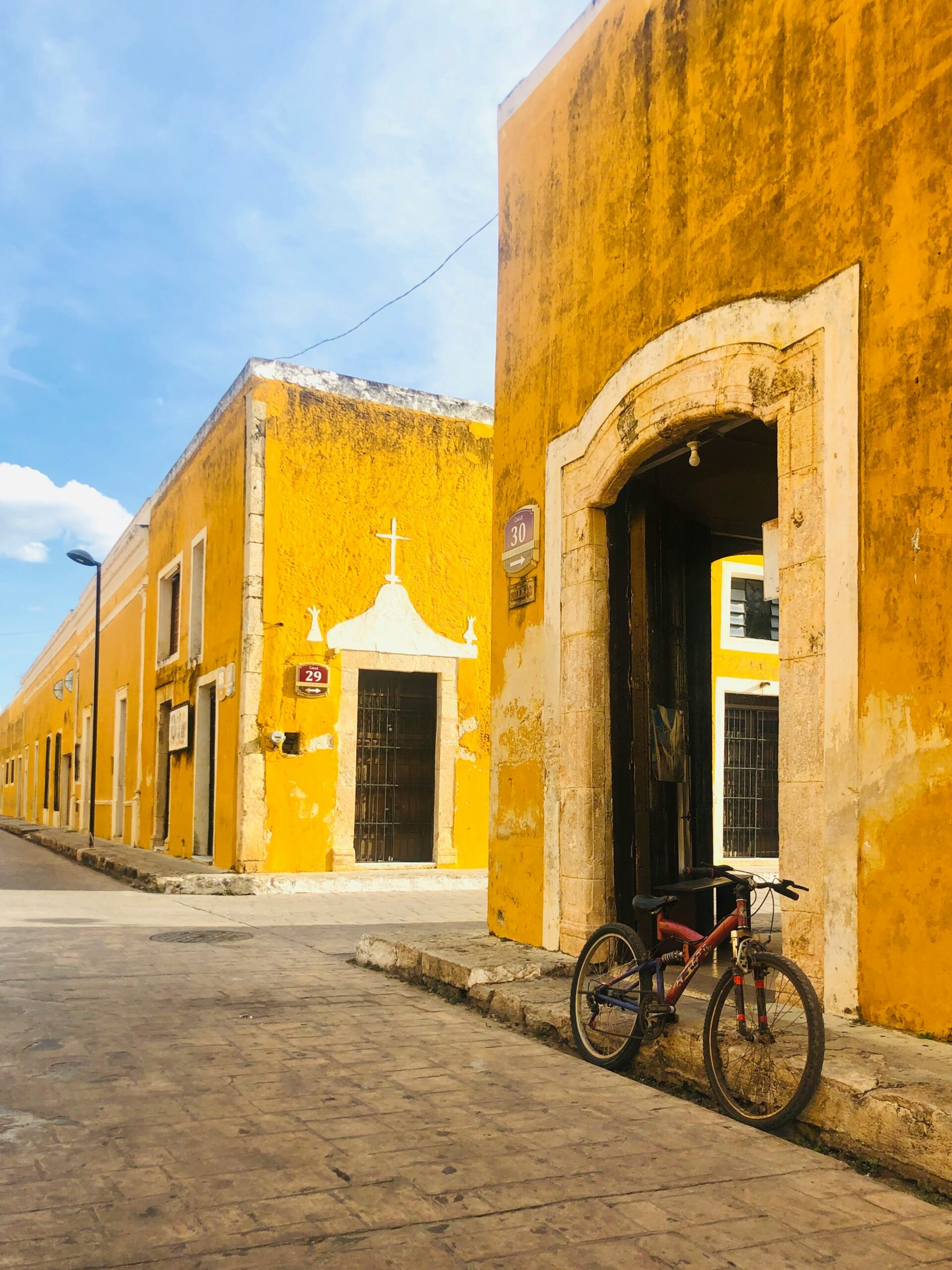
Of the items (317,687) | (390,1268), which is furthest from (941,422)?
(317,687)

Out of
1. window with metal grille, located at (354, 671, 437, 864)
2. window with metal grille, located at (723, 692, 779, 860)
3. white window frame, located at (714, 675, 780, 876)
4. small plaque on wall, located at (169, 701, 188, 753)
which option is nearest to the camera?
window with metal grille, located at (354, 671, 437, 864)

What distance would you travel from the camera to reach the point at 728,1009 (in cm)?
428

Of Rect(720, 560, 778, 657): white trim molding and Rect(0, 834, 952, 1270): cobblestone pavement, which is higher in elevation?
Rect(720, 560, 778, 657): white trim molding

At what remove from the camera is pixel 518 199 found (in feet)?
26.3

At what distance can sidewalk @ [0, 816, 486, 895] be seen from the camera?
12.9m

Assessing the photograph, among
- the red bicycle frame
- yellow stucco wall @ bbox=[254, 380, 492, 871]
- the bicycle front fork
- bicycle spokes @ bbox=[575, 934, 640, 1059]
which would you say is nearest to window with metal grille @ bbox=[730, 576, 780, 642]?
yellow stucco wall @ bbox=[254, 380, 492, 871]

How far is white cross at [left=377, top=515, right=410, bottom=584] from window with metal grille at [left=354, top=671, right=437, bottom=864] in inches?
47.6

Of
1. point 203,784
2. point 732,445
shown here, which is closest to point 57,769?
point 203,784

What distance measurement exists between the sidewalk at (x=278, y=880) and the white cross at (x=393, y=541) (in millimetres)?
3622

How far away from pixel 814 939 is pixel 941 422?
2.11 meters

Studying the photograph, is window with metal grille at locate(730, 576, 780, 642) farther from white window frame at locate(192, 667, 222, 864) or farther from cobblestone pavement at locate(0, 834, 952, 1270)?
cobblestone pavement at locate(0, 834, 952, 1270)

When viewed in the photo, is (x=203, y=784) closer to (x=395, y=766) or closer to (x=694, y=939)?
(x=395, y=766)

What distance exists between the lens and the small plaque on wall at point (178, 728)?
16859 millimetres

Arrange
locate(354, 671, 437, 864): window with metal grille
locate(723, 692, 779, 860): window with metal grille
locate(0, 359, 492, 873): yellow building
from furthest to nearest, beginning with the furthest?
locate(723, 692, 779, 860): window with metal grille → locate(354, 671, 437, 864): window with metal grille → locate(0, 359, 492, 873): yellow building
